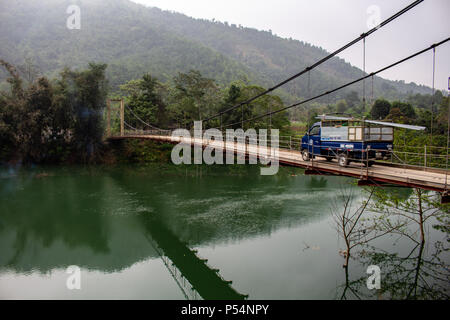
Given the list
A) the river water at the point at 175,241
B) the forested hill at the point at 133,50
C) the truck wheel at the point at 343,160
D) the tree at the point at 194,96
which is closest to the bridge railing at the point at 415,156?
the truck wheel at the point at 343,160

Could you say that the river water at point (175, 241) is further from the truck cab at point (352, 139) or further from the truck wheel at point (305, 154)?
the truck cab at point (352, 139)

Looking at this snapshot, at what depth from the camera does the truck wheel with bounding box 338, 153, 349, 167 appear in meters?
5.66

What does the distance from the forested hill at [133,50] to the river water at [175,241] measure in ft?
68.5

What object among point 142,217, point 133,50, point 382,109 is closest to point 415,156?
point 142,217

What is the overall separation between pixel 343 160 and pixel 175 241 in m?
4.49

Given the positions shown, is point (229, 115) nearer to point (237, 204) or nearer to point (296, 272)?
point (237, 204)

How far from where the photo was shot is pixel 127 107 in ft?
72.2

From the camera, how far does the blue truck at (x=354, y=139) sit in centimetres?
547

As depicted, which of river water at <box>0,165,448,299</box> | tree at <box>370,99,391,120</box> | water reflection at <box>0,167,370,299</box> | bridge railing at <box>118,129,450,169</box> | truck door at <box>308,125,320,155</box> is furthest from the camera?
tree at <box>370,99,391,120</box>

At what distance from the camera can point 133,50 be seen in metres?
58.7

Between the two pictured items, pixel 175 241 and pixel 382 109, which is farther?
pixel 382 109

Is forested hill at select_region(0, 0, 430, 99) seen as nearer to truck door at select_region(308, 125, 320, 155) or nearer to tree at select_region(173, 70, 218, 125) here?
tree at select_region(173, 70, 218, 125)

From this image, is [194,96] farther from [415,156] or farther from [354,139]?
[354,139]

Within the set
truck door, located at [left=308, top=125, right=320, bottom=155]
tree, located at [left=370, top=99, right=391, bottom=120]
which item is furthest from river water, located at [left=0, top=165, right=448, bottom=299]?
tree, located at [left=370, top=99, right=391, bottom=120]
